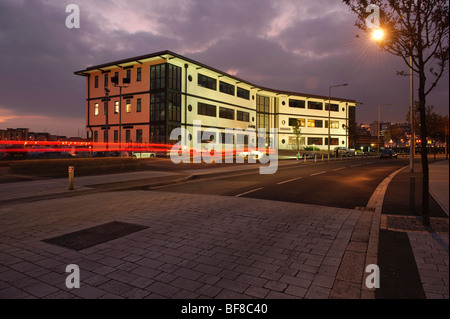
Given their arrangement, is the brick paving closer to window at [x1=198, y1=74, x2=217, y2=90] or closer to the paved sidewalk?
the paved sidewalk

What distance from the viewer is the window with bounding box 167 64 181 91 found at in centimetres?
3809

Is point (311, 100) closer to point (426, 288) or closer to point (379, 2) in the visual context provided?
point (379, 2)

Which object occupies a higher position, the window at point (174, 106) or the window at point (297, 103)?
the window at point (297, 103)

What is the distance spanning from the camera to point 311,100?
217ft

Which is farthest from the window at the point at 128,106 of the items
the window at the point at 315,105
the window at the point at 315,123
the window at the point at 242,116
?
the window at the point at 315,105

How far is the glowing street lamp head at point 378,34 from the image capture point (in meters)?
6.29

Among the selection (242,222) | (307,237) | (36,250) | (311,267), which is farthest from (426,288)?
(36,250)

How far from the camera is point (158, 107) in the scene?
38.4m

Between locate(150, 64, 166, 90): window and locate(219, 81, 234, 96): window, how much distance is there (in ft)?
39.8

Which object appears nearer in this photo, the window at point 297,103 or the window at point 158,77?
the window at point 158,77

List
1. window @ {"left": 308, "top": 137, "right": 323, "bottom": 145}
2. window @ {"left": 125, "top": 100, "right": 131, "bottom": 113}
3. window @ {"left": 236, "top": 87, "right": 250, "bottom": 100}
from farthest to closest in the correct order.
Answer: window @ {"left": 308, "top": 137, "right": 323, "bottom": 145} < window @ {"left": 236, "top": 87, "right": 250, "bottom": 100} < window @ {"left": 125, "top": 100, "right": 131, "bottom": 113}

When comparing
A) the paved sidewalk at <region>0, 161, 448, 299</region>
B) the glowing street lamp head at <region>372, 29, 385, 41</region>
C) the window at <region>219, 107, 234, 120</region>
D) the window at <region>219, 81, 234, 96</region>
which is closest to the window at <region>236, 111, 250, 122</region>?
the window at <region>219, 107, 234, 120</region>

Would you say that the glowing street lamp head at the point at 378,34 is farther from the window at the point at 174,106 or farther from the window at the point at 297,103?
the window at the point at 297,103

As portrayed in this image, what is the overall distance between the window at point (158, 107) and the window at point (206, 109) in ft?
20.8
